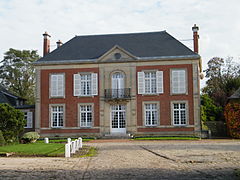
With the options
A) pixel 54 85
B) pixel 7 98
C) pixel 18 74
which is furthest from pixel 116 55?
pixel 18 74

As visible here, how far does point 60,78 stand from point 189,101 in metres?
10.5

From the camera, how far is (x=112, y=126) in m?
25.6

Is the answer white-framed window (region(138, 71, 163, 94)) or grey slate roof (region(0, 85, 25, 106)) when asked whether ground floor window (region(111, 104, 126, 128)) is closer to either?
white-framed window (region(138, 71, 163, 94))

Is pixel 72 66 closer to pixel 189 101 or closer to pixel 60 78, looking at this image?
pixel 60 78

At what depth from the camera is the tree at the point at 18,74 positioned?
40781 mm

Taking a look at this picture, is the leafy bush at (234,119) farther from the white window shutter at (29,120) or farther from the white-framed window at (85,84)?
the white window shutter at (29,120)

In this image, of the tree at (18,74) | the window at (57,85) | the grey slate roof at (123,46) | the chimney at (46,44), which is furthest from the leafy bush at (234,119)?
the tree at (18,74)

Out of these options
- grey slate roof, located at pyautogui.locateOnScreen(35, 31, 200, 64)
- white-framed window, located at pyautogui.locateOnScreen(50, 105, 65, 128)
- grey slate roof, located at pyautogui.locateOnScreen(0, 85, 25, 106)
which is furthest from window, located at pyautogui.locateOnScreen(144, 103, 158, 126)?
grey slate roof, located at pyautogui.locateOnScreen(0, 85, 25, 106)

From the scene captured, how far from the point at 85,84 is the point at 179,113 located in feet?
25.7

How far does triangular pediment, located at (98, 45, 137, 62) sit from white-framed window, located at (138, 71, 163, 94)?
5.42 ft

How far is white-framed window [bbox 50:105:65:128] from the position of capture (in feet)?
85.1

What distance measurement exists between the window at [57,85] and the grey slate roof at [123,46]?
1.39 metres

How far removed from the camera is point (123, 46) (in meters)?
27.1

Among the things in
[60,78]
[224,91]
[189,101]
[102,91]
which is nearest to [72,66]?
[60,78]
